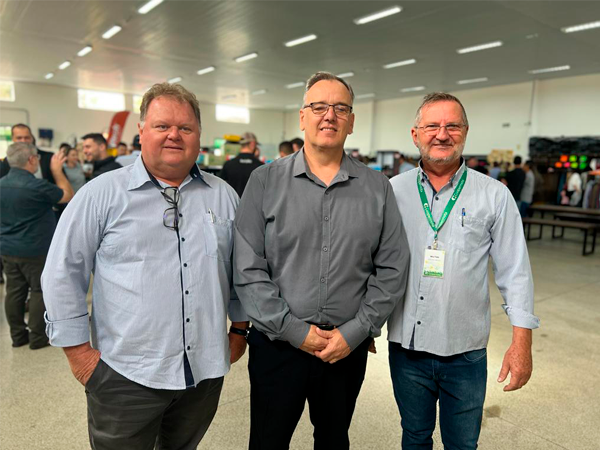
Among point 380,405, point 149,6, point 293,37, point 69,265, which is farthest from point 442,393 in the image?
point 293,37

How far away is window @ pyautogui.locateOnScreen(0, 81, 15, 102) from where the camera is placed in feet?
51.8

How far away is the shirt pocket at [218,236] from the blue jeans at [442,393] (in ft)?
2.55

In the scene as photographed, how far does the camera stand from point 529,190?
9.93 metres

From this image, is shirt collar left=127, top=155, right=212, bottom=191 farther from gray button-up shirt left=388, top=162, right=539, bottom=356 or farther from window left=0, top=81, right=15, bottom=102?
window left=0, top=81, right=15, bottom=102

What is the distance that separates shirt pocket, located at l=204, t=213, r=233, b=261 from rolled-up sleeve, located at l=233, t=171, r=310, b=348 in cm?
6

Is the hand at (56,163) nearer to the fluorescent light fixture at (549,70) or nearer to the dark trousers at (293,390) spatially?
the dark trousers at (293,390)

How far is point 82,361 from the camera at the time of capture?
1.29 meters

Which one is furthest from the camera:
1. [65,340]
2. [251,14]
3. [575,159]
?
[575,159]

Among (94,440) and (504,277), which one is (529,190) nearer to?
(504,277)

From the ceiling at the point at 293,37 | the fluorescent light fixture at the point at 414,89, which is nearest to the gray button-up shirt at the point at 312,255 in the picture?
the ceiling at the point at 293,37

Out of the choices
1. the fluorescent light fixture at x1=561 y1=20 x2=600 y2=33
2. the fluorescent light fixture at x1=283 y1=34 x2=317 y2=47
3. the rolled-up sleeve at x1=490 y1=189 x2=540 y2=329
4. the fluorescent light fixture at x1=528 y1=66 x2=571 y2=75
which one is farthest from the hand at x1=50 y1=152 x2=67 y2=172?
the fluorescent light fixture at x1=528 y1=66 x2=571 y2=75

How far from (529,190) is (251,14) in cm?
758

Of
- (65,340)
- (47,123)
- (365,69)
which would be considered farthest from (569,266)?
(47,123)

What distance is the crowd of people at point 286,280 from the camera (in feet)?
4.21
